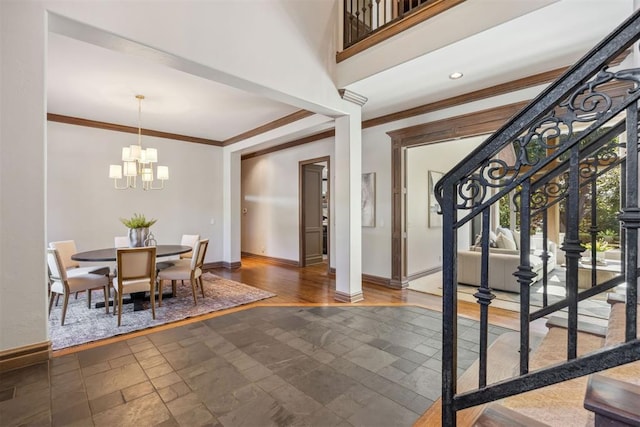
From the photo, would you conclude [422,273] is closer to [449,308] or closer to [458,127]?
[458,127]

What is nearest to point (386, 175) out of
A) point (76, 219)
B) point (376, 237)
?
point (376, 237)

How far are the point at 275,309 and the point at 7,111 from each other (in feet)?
10.1

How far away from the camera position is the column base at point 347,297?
4.25 metres

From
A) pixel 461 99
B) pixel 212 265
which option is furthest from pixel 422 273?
pixel 212 265

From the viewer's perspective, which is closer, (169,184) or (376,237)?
(376,237)

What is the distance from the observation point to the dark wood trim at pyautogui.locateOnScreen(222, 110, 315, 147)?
488 centimetres

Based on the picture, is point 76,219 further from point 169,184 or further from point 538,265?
point 538,265

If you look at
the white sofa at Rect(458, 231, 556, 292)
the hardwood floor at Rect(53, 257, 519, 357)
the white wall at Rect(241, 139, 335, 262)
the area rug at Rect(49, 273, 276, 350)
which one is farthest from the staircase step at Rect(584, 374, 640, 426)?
the white wall at Rect(241, 139, 335, 262)

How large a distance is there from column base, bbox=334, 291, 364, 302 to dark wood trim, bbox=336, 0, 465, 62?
123 inches

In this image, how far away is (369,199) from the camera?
17.7ft

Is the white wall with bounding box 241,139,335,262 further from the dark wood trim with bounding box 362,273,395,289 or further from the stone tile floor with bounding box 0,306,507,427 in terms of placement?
the stone tile floor with bounding box 0,306,507,427

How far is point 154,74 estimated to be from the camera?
360cm

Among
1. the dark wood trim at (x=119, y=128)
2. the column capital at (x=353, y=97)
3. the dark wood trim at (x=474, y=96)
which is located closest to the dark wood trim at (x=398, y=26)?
the column capital at (x=353, y=97)

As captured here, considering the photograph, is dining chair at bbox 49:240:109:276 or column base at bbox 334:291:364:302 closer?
dining chair at bbox 49:240:109:276
